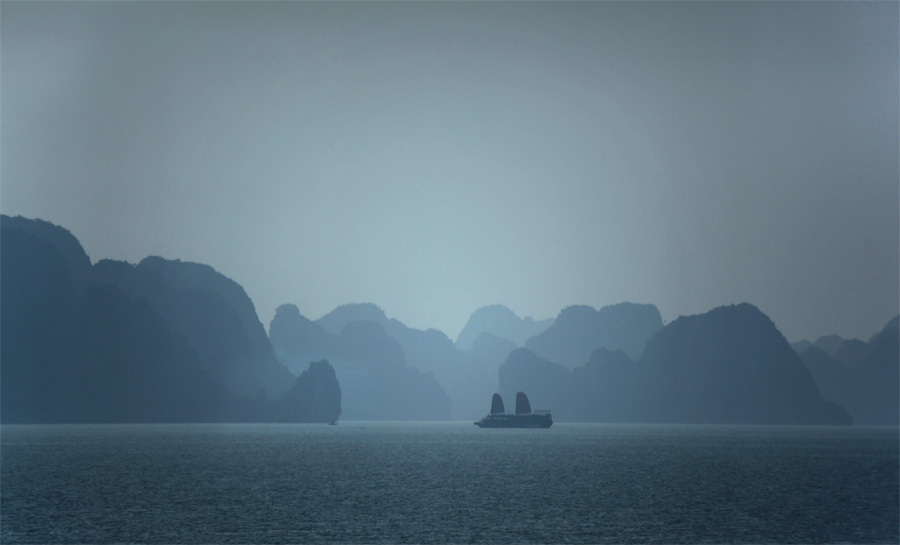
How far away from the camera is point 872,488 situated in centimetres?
11038

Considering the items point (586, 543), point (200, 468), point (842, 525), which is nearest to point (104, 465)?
point (200, 468)

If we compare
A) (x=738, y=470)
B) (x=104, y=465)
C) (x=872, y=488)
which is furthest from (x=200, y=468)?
(x=872, y=488)

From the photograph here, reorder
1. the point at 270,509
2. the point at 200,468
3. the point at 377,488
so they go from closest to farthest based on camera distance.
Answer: the point at 270,509 < the point at 377,488 < the point at 200,468

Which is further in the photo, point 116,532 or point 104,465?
point 104,465

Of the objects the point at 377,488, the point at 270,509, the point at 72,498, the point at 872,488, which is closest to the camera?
the point at 270,509

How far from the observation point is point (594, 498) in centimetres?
9538

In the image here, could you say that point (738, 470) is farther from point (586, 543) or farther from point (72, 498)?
point (72, 498)

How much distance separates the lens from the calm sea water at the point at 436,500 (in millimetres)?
72250

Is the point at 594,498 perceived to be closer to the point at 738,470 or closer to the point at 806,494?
the point at 806,494

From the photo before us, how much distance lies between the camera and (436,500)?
3642 inches

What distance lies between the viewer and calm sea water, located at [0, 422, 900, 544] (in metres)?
72.2

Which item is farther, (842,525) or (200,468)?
(200,468)

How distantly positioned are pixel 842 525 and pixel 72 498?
6746cm

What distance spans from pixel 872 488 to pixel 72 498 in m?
84.6
